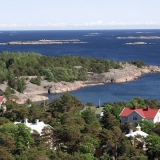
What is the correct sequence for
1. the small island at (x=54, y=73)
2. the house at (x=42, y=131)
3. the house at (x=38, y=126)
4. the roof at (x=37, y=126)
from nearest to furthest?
1. the house at (x=42, y=131)
2. the house at (x=38, y=126)
3. the roof at (x=37, y=126)
4. the small island at (x=54, y=73)

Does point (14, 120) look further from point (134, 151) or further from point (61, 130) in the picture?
point (134, 151)

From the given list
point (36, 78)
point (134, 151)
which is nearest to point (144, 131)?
point (134, 151)

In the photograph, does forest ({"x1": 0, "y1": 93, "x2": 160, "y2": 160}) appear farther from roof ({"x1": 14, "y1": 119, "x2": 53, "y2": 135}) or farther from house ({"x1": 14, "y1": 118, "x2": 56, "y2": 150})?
roof ({"x1": 14, "y1": 119, "x2": 53, "y2": 135})

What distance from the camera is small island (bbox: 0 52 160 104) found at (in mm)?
44250

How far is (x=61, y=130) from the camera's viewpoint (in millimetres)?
18750

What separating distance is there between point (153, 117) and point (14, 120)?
26.1ft

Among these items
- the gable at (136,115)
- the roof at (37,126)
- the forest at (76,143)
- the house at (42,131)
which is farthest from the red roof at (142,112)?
the house at (42,131)

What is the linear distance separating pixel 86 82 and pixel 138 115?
26884 millimetres

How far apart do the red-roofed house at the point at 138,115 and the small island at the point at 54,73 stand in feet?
52.7

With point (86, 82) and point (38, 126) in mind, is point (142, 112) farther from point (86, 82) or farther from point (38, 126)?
point (86, 82)

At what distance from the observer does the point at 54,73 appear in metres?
49.1

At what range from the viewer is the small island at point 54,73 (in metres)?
→ 44.2

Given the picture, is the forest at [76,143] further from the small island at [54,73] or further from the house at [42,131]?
the small island at [54,73]

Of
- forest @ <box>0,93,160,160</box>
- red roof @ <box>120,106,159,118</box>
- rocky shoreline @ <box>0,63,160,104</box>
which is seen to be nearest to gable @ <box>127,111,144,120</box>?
red roof @ <box>120,106,159,118</box>
